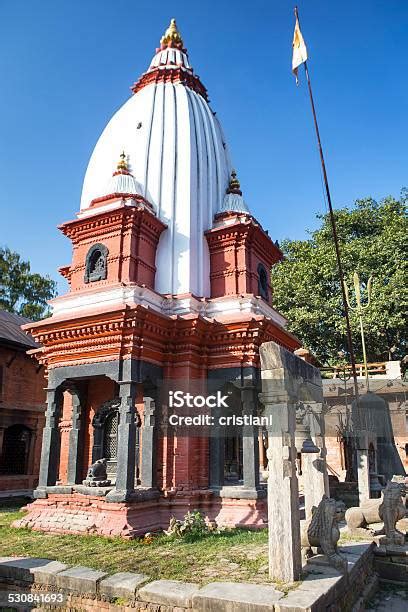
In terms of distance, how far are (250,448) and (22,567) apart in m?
5.81

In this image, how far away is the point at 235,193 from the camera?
15180mm

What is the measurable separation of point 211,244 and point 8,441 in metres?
11.4

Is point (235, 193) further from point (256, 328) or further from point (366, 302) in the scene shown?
point (366, 302)

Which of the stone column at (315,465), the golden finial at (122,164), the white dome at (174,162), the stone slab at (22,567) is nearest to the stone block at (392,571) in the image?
the stone column at (315,465)

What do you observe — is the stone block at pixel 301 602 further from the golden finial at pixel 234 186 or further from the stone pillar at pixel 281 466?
the golden finial at pixel 234 186

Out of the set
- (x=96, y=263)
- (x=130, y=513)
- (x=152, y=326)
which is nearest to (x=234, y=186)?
(x=96, y=263)

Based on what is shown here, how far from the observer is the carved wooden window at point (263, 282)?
14484 millimetres

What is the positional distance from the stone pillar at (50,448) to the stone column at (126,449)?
89.6 inches

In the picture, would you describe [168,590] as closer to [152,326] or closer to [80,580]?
[80,580]

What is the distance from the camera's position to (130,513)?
9875 millimetres

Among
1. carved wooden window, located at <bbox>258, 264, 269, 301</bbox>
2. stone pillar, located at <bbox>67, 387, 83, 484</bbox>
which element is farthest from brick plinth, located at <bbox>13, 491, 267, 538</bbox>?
carved wooden window, located at <bbox>258, 264, 269, 301</bbox>

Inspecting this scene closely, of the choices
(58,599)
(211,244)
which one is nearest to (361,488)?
(211,244)

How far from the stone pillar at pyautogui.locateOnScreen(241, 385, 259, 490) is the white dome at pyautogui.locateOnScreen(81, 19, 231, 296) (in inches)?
137

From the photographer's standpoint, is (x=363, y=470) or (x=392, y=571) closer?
(x=392, y=571)
